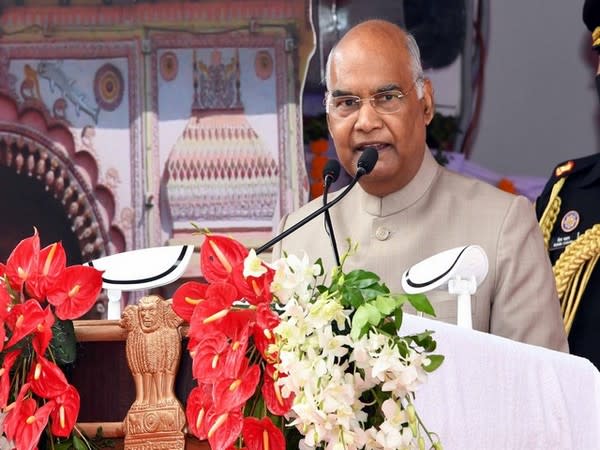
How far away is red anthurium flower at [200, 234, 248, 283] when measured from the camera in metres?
1.61

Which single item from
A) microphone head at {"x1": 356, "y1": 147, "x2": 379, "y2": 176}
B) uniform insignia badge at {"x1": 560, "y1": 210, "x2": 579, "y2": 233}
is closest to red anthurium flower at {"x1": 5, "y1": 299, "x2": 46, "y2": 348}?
microphone head at {"x1": 356, "y1": 147, "x2": 379, "y2": 176}

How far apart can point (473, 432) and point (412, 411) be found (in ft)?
1.26

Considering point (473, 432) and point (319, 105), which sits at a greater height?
point (319, 105)

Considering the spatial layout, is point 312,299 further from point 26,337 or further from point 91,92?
point 91,92

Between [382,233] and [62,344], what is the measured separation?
1.08 metres

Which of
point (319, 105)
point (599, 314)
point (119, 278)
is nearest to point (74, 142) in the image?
point (319, 105)

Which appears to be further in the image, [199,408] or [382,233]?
[382,233]

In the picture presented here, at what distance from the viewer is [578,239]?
3111 millimetres

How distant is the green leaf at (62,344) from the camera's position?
1712 millimetres

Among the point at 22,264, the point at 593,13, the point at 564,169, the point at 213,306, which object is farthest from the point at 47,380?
the point at 593,13

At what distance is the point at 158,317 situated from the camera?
174 centimetres

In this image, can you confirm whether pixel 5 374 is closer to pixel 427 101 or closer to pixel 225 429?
pixel 225 429

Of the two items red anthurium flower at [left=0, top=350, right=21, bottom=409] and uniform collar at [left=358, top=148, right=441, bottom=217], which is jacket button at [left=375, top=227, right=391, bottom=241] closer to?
uniform collar at [left=358, top=148, right=441, bottom=217]

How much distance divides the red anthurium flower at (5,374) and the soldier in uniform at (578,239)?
1.72 meters
